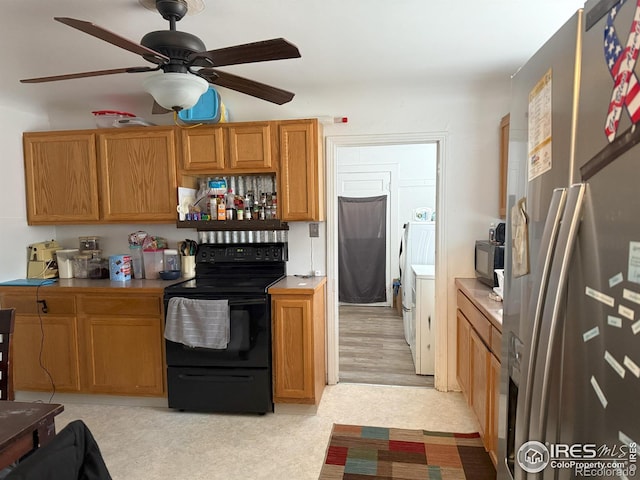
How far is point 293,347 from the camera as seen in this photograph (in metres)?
2.70

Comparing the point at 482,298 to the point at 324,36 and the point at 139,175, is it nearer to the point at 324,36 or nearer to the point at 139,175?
the point at 324,36

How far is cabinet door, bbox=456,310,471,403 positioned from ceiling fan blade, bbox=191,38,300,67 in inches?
81.6

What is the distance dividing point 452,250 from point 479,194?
1.62ft

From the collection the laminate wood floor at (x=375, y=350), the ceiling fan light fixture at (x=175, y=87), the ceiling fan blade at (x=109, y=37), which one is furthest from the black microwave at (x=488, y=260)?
the ceiling fan blade at (x=109, y=37)

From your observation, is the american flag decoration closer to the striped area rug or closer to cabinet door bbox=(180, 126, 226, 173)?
the striped area rug

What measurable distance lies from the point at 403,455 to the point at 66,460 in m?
2.01

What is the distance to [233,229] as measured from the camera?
10.2ft

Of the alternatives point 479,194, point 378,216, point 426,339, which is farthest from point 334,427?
point 378,216

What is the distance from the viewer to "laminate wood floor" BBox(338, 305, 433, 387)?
335 centimetres

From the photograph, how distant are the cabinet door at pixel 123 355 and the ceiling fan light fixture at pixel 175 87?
1.83 metres

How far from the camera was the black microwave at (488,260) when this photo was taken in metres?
2.53

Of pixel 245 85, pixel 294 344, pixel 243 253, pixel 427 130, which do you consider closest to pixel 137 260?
pixel 243 253

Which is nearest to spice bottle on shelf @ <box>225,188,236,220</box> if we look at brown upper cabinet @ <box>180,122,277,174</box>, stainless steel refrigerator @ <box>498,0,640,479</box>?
brown upper cabinet @ <box>180,122,277,174</box>

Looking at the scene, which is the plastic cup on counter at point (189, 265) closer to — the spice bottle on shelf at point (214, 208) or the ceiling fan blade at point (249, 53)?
the spice bottle on shelf at point (214, 208)
